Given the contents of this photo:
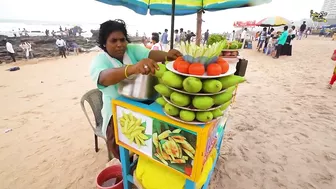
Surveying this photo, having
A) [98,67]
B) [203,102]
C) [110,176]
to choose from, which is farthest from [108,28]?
[110,176]

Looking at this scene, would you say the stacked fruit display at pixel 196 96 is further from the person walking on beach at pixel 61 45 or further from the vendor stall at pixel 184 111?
the person walking on beach at pixel 61 45

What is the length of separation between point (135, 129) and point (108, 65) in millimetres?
620

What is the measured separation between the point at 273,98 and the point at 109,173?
4.36 m

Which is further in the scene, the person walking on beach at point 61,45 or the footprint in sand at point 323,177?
the person walking on beach at point 61,45

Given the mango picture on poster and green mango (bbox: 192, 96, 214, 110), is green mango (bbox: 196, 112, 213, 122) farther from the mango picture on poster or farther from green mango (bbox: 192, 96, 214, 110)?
the mango picture on poster

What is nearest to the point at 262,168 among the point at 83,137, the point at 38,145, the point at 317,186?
the point at 317,186

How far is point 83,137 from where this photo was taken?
3076 mm

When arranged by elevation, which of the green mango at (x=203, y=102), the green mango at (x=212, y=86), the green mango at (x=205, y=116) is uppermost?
the green mango at (x=212, y=86)

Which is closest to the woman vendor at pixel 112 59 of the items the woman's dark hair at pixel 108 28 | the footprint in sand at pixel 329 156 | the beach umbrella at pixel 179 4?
the woman's dark hair at pixel 108 28

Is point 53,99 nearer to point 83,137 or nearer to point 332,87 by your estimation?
point 83,137

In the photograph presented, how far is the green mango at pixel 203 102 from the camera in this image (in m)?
0.93

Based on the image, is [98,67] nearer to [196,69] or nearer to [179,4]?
[196,69]

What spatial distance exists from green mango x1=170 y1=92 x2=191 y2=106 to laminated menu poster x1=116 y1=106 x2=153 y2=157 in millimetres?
305

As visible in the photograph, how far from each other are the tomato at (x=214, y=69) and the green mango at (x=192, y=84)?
0.29 feet
